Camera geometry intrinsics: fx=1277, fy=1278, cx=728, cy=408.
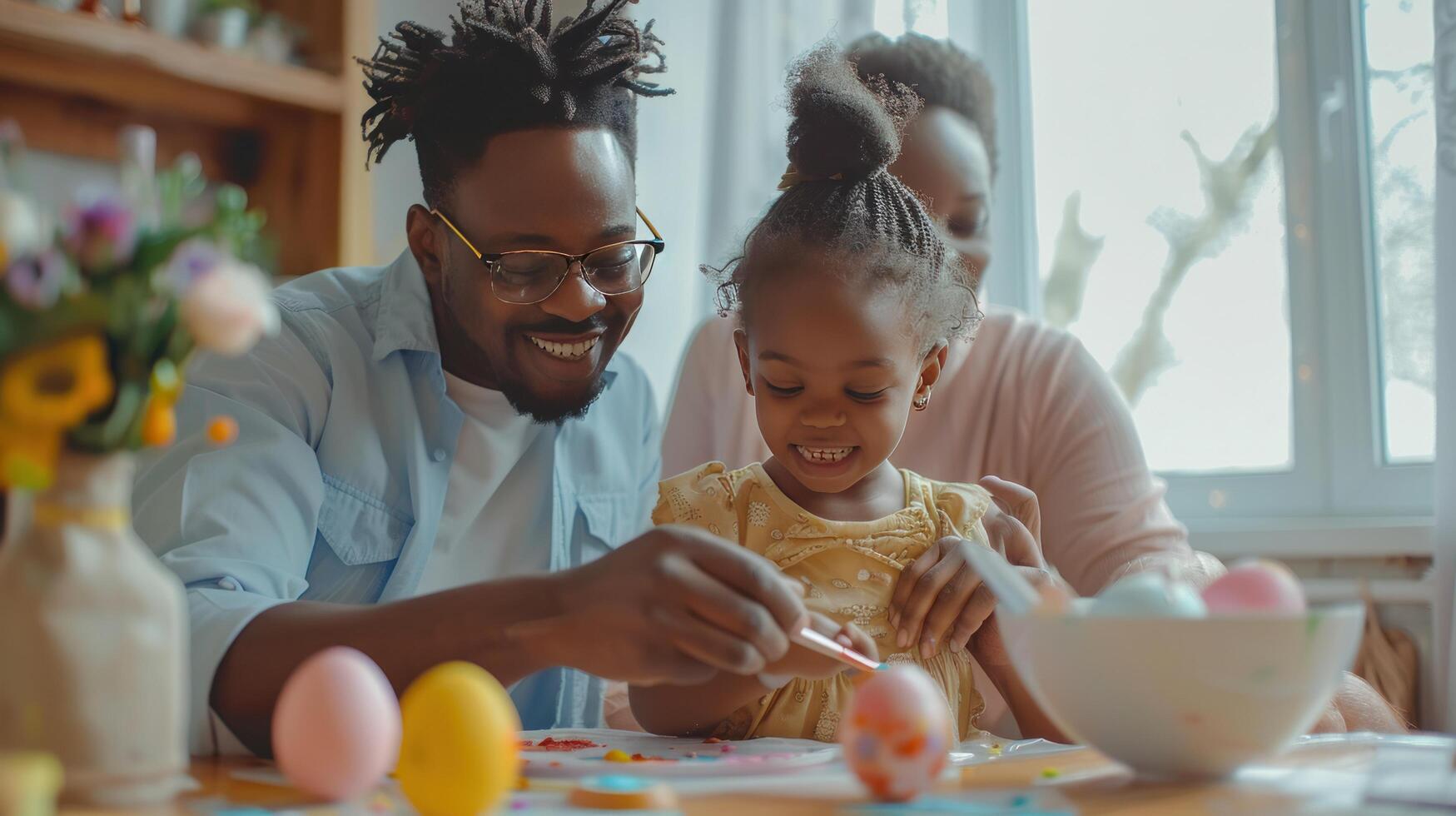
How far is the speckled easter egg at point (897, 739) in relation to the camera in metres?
0.70

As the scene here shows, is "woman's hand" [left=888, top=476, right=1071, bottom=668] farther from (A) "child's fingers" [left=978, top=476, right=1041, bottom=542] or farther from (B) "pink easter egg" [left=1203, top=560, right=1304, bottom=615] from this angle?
(B) "pink easter egg" [left=1203, top=560, right=1304, bottom=615]

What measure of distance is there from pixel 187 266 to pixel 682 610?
0.37 metres

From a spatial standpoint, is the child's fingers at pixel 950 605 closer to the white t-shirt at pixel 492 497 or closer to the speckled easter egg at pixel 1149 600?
the speckled easter egg at pixel 1149 600

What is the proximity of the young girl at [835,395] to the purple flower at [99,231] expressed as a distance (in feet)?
2.19

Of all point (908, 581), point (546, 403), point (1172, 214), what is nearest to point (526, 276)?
point (546, 403)

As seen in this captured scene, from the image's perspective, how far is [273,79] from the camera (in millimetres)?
2406

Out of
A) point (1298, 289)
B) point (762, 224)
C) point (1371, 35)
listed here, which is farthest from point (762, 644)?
point (1371, 35)

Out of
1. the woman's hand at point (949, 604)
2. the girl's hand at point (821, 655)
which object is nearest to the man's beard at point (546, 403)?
the woman's hand at point (949, 604)

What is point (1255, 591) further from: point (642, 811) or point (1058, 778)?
point (642, 811)

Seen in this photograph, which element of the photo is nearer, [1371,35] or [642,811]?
[642,811]

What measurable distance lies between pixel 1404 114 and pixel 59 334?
2284mm

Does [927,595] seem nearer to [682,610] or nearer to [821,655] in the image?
[821,655]

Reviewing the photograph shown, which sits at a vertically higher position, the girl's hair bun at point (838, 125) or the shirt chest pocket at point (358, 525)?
the girl's hair bun at point (838, 125)

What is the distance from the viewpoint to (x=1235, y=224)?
2.43m
